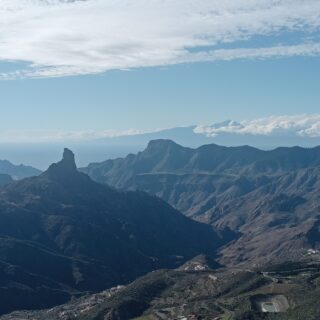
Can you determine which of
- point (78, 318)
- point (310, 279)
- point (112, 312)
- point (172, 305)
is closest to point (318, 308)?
point (310, 279)

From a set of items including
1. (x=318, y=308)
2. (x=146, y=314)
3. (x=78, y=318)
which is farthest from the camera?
(x=78, y=318)

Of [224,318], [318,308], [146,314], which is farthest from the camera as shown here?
[146,314]

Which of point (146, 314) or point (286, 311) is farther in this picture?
point (146, 314)

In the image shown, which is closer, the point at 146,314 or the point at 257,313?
the point at 257,313

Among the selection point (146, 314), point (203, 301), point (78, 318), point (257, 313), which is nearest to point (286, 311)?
point (257, 313)

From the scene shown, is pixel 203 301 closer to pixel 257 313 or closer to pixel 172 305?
pixel 172 305

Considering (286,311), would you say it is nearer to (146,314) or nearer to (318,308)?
(318,308)

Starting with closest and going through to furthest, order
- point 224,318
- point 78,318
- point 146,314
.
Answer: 1. point 224,318
2. point 146,314
3. point 78,318

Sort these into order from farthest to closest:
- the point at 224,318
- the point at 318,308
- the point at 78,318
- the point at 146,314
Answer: the point at 78,318 → the point at 146,314 → the point at 224,318 → the point at 318,308
